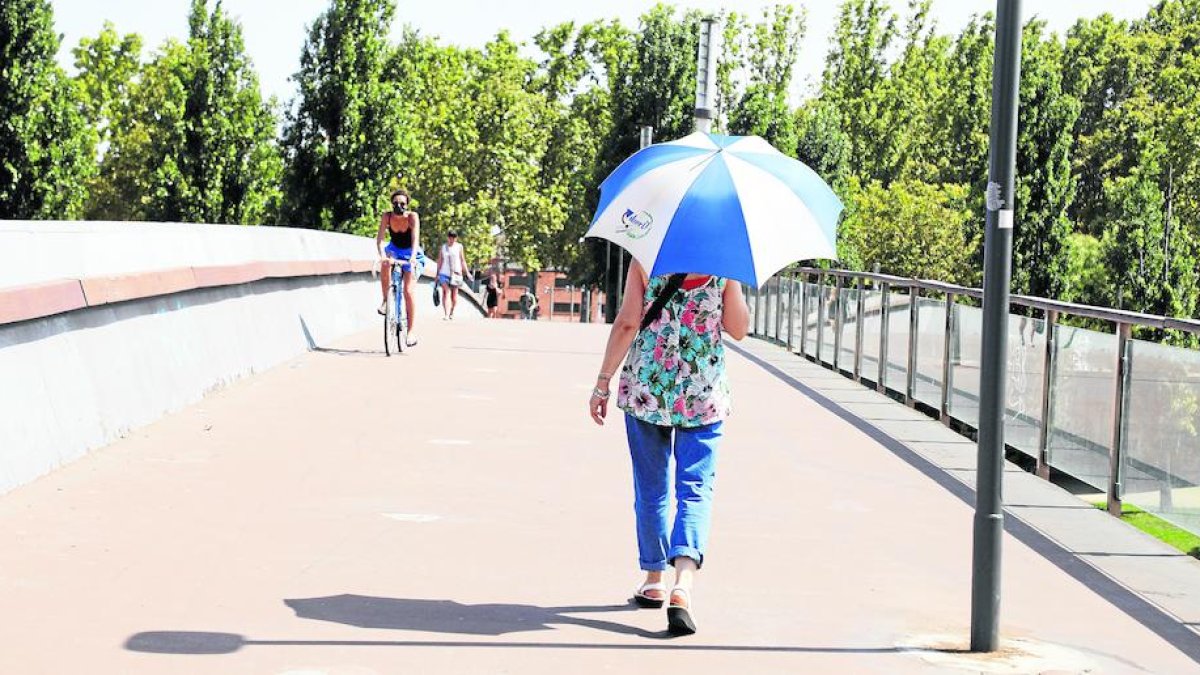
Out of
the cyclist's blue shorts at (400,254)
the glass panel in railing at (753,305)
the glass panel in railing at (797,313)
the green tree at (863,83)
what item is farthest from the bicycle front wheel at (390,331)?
the green tree at (863,83)

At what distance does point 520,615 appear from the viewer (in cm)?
631

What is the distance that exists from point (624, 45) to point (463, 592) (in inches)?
3268

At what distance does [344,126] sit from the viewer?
5344cm

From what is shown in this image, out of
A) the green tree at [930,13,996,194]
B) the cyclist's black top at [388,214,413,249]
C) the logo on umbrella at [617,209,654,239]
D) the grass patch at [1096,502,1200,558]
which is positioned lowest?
the grass patch at [1096,502,1200,558]

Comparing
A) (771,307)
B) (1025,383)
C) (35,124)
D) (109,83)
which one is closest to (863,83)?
(109,83)

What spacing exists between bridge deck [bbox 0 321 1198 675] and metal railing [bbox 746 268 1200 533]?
0.86 meters

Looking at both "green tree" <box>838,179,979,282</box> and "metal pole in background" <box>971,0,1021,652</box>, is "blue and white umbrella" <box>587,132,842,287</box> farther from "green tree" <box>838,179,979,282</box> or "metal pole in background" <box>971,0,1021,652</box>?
"green tree" <box>838,179,979,282</box>

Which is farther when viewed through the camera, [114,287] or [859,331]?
[859,331]

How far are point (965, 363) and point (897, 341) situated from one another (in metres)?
2.21

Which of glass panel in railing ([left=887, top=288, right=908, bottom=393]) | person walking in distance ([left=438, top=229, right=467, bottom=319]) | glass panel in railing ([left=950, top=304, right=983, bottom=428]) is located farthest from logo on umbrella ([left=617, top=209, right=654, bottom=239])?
person walking in distance ([left=438, top=229, right=467, bottom=319])

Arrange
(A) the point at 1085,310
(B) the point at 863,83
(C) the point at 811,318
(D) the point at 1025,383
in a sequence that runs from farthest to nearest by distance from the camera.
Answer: (B) the point at 863,83
(C) the point at 811,318
(D) the point at 1025,383
(A) the point at 1085,310

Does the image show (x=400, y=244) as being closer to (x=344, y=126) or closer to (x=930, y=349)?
(x=930, y=349)

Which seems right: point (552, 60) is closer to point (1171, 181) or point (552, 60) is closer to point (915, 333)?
point (1171, 181)

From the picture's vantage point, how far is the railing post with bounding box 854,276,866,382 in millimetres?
17203
